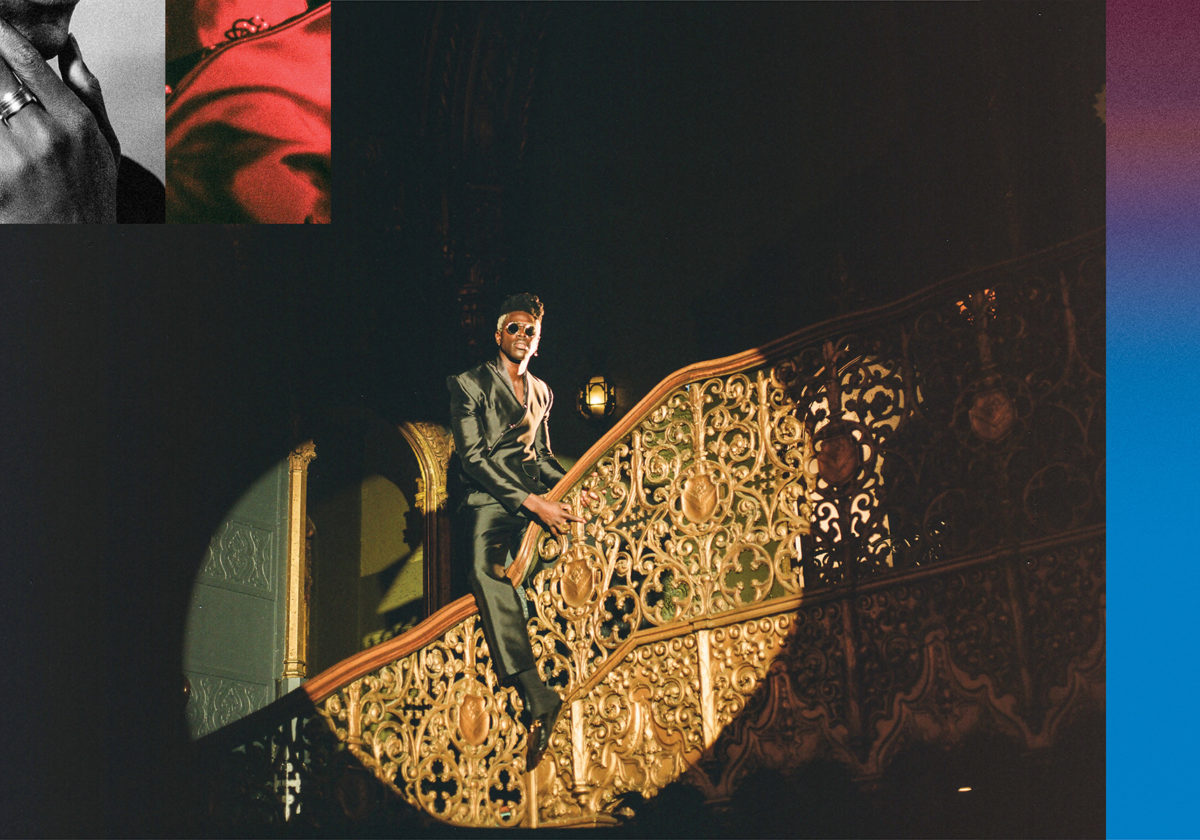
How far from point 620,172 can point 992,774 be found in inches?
123

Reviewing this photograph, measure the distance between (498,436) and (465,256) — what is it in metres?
0.86

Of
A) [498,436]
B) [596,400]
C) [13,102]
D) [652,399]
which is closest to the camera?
[13,102]

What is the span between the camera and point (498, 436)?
5.54m

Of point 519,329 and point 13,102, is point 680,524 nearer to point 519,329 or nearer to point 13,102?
point 519,329

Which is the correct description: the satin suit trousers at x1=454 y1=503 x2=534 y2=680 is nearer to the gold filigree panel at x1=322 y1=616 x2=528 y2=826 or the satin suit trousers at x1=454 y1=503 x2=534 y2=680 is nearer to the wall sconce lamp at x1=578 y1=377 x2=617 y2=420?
the gold filigree panel at x1=322 y1=616 x2=528 y2=826

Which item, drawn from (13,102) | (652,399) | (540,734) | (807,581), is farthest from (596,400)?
(13,102)

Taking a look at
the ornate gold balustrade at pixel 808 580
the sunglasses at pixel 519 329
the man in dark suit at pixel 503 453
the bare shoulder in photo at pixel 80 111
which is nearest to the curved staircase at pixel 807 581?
the ornate gold balustrade at pixel 808 580

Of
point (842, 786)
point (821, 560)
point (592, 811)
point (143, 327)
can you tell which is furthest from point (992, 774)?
point (143, 327)

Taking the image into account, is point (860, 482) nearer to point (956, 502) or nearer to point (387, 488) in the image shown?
point (956, 502)

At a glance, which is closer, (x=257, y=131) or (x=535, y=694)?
(x=535, y=694)

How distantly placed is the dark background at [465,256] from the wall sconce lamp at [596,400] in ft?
0.28

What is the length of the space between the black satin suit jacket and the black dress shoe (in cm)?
97

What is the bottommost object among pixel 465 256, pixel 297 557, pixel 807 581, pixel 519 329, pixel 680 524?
pixel 807 581

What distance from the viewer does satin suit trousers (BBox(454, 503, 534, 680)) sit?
207 inches
